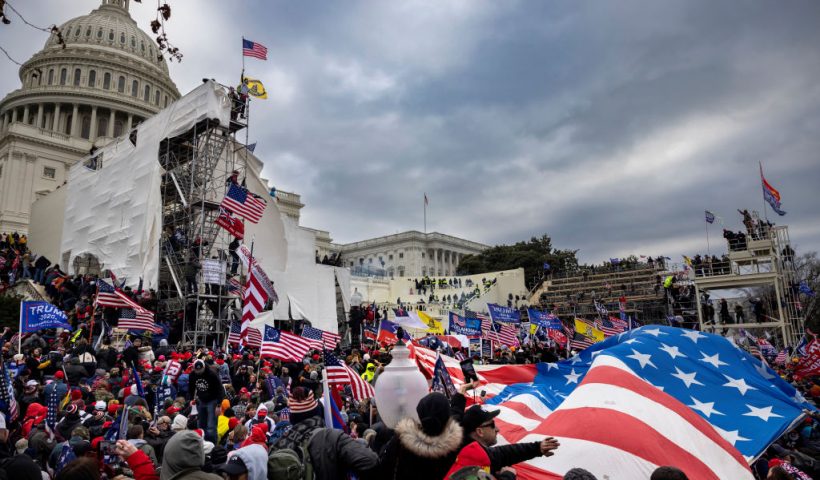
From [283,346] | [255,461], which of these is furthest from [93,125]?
[255,461]

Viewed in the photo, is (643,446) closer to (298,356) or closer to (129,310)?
(298,356)

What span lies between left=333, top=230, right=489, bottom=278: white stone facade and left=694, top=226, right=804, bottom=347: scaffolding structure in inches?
2572

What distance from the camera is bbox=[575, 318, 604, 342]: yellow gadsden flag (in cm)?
1938

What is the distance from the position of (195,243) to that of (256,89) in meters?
8.83

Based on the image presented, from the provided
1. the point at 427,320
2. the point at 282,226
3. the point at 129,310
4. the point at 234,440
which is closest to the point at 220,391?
the point at 234,440

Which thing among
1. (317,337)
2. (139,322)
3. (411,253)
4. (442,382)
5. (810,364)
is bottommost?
(810,364)

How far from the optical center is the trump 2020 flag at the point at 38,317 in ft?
38.2

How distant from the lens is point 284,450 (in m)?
3.65

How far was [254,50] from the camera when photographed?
25.3 metres

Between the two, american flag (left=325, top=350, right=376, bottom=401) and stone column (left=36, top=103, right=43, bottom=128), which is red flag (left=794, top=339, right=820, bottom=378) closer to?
american flag (left=325, top=350, right=376, bottom=401)

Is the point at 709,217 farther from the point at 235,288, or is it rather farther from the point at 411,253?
the point at 411,253

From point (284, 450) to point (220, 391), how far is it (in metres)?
5.99

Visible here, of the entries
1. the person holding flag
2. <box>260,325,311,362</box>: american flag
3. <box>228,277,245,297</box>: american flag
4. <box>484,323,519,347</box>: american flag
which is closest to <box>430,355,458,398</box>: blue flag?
the person holding flag

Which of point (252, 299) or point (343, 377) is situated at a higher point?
point (252, 299)
